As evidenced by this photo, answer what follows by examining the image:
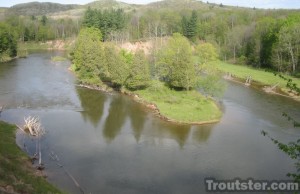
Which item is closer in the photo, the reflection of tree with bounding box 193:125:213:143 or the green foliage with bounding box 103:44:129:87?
the reflection of tree with bounding box 193:125:213:143

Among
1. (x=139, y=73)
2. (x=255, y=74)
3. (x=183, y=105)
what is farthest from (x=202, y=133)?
(x=255, y=74)

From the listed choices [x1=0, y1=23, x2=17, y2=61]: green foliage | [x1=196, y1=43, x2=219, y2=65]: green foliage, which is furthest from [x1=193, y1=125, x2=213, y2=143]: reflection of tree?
[x1=0, y1=23, x2=17, y2=61]: green foliage

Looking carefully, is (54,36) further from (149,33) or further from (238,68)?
(238,68)

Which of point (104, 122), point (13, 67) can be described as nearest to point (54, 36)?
point (13, 67)

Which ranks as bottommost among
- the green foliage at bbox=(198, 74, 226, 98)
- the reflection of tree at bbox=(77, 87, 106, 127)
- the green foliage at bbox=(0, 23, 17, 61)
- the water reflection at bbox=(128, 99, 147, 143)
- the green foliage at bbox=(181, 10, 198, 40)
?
the water reflection at bbox=(128, 99, 147, 143)

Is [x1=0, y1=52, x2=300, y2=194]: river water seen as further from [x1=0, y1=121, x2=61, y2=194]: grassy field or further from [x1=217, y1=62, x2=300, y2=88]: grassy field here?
[x1=217, y1=62, x2=300, y2=88]: grassy field

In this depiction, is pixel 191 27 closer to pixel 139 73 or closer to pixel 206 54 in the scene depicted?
pixel 206 54

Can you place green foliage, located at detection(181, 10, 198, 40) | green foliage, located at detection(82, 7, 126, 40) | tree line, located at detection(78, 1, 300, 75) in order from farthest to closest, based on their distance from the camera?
green foliage, located at detection(181, 10, 198, 40)
green foliage, located at detection(82, 7, 126, 40)
tree line, located at detection(78, 1, 300, 75)
